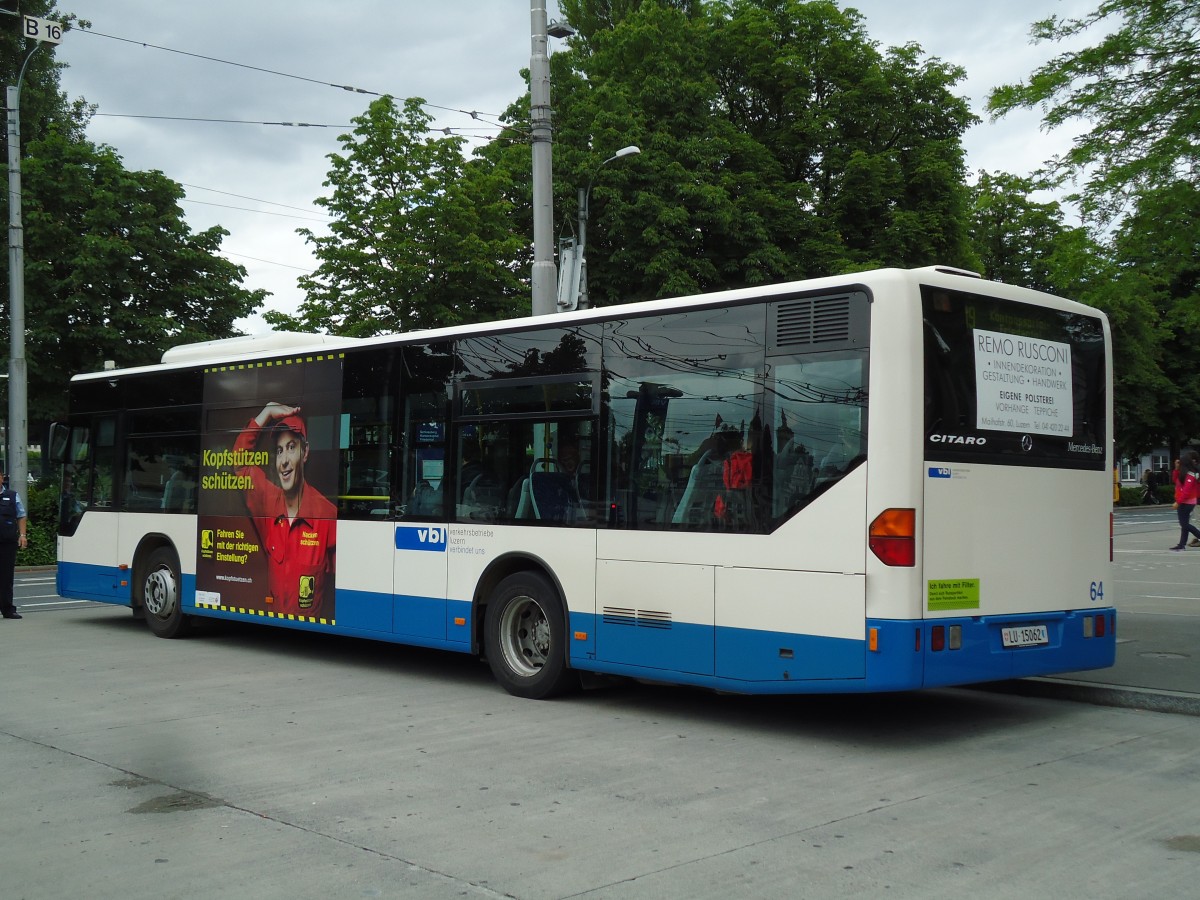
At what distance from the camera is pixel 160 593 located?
1355 centimetres

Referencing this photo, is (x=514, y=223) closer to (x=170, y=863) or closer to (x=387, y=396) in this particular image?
(x=387, y=396)

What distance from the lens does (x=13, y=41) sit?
37.1 metres

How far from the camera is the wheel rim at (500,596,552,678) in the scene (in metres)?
9.61

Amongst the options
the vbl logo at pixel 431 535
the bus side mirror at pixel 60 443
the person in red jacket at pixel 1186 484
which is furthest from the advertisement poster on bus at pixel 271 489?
the person in red jacket at pixel 1186 484

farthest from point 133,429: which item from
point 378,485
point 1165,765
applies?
point 1165,765

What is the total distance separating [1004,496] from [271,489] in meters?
7.24

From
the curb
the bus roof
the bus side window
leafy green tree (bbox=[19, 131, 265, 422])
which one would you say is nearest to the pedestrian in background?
the bus side window

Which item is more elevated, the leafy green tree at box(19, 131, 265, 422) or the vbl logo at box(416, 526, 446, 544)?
the leafy green tree at box(19, 131, 265, 422)

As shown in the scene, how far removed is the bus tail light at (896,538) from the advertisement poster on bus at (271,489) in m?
5.77

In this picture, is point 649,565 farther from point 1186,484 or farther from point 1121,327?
point 1121,327

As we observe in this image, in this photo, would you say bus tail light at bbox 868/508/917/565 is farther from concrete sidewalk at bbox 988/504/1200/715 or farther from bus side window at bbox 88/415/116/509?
bus side window at bbox 88/415/116/509

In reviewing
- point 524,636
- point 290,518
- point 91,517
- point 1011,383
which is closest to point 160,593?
point 91,517

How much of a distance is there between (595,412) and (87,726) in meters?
4.12

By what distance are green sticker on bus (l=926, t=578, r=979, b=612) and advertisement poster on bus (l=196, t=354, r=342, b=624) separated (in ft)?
19.5
